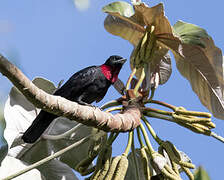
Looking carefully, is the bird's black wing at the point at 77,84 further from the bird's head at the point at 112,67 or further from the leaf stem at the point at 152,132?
the leaf stem at the point at 152,132

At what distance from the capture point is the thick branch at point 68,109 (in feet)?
4.57

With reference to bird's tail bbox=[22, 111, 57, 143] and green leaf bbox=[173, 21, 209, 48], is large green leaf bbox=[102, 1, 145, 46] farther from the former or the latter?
bird's tail bbox=[22, 111, 57, 143]

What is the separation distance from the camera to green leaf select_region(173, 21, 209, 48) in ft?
9.02

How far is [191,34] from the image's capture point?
278cm

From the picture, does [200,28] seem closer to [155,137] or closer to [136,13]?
[136,13]

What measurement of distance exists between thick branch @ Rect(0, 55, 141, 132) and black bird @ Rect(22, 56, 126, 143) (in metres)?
1.08

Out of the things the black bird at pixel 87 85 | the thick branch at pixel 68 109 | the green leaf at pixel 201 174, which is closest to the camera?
the green leaf at pixel 201 174

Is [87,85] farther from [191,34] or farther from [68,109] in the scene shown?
[68,109]

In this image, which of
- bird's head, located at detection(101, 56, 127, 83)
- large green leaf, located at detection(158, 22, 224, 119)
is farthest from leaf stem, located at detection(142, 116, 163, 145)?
bird's head, located at detection(101, 56, 127, 83)

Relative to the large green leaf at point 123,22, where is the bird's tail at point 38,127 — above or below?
below

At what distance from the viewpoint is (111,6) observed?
3.05 m

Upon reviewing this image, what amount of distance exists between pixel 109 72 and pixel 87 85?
1.20 ft

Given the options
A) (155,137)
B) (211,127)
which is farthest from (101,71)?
(211,127)

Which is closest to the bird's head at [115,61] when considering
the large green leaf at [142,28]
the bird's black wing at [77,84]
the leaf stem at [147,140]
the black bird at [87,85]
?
the black bird at [87,85]
